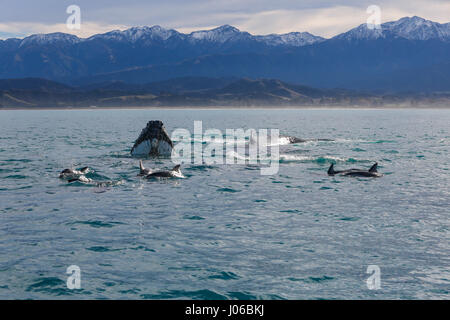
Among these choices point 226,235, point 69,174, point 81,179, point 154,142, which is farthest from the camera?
point 154,142

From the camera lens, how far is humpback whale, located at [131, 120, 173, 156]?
2841 cm

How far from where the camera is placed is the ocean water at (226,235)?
31.1ft

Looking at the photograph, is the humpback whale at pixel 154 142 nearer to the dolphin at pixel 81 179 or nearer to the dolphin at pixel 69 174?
the dolphin at pixel 69 174

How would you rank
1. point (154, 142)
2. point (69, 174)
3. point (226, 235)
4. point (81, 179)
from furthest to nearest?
point (154, 142)
point (69, 174)
point (81, 179)
point (226, 235)

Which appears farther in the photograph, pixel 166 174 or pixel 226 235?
pixel 166 174

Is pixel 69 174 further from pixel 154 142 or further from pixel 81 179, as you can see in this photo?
pixel 154 142

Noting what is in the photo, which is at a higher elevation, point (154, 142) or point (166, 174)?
point (154, 142)

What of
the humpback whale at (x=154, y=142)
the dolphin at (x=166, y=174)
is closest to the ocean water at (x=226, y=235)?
the dolphin at (x=166, y=174)

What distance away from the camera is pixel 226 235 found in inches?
505

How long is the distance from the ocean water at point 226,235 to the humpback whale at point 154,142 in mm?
5740

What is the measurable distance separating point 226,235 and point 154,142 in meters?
16.7

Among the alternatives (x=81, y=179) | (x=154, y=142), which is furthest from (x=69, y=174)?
(x=154, y=142)

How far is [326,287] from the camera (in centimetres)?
943

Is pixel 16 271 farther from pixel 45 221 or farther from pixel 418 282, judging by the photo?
pixel 418 282
